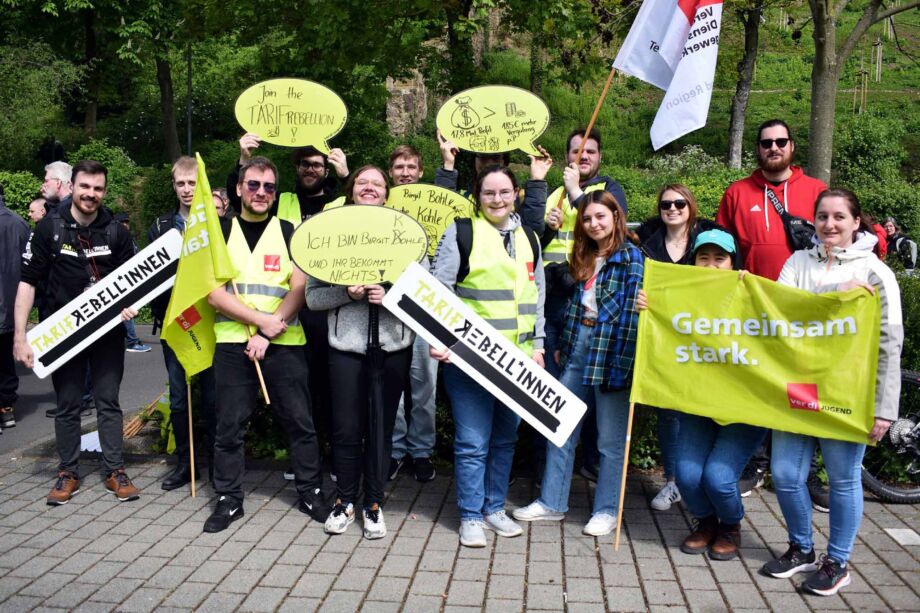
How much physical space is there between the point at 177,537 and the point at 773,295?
3.58 metres

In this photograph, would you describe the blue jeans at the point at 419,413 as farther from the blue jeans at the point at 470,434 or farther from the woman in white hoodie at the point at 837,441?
the woman in white hoodie at the point at 837,441

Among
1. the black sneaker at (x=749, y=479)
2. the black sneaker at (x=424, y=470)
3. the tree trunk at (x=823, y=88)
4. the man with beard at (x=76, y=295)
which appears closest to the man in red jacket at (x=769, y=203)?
the black sneaker at (x=749, y=479)

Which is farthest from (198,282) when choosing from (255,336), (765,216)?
(765,216)

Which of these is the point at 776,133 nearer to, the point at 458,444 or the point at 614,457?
the point at 614,457

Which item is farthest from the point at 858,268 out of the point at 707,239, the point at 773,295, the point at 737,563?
the point at 737,563

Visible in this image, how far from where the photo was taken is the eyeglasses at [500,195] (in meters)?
5.09

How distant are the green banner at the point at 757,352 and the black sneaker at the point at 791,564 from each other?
66 centimetres

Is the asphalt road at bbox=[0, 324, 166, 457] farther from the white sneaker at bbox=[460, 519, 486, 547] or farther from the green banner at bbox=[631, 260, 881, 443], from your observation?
the green banner at bbox=[631, 260, 881, 443]

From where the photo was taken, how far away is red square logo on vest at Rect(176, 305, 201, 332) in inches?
221

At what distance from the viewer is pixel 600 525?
527 centimetres

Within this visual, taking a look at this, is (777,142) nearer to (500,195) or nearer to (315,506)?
(500,195)

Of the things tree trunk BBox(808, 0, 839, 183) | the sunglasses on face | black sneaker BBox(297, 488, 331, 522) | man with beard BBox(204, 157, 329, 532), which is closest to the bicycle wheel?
the sunglasses on face

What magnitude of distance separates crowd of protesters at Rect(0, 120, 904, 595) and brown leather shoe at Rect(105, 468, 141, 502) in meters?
0.02

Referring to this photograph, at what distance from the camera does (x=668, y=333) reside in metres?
5.05
